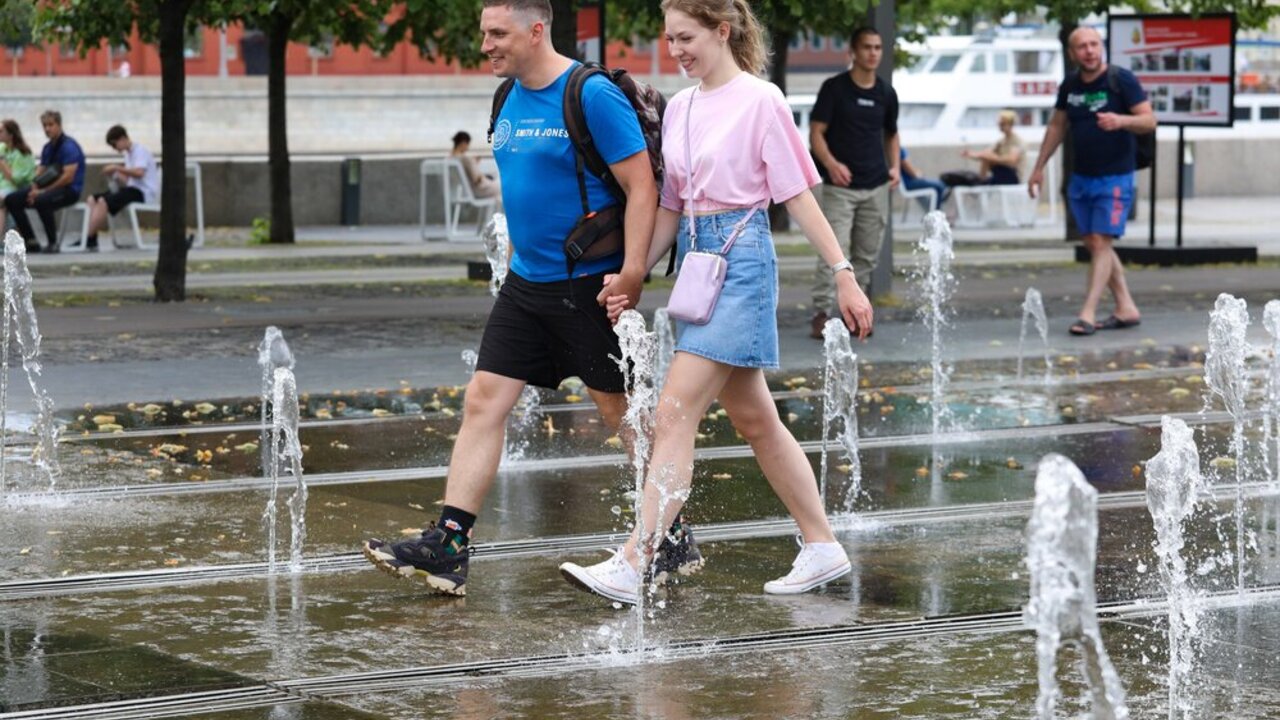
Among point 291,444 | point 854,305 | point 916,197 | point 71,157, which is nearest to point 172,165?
point 71,157

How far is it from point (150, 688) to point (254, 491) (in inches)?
129

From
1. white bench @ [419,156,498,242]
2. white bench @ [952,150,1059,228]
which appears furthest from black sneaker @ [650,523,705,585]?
white bench @ [952,150,1059,228]

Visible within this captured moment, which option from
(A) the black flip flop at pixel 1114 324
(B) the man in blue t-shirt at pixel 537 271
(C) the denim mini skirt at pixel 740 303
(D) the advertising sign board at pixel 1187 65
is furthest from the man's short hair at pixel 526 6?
(D) the advertising sign board at pixel 1187 65

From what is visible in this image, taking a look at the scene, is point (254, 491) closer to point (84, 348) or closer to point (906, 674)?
point (906, 674)

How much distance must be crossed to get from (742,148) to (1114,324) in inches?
358

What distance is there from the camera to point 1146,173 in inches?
1369

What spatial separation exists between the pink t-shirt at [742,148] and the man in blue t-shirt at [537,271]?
0.19m

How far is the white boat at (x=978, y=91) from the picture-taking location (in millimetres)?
51906

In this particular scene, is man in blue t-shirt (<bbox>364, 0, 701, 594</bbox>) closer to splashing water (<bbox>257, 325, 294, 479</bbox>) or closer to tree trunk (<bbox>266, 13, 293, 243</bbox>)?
splashing water (<bbox>257, 325, 294, 479</bbox>)

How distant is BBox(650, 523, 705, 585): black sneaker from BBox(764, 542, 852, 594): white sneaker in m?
0.30

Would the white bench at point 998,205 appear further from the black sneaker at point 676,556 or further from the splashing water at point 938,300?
the black sneaker at point 676,556

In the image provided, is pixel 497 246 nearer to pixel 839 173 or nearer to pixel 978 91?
pixel 839 173

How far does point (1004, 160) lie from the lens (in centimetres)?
3009

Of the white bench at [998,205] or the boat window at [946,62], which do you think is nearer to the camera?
the white bench at [998,205]
